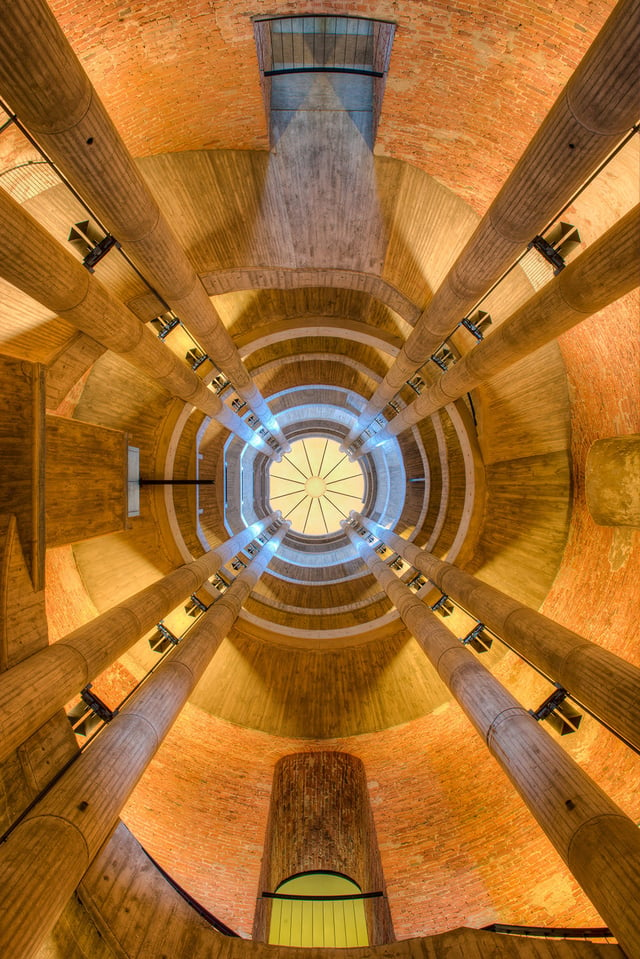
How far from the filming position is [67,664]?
23.5 ft

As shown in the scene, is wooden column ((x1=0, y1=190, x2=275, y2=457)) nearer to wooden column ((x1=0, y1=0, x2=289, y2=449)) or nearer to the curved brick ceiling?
wooden column ((x1=0, y1=0, x2=289, y2=449))

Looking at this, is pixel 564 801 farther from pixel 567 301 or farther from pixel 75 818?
pixel 567 301

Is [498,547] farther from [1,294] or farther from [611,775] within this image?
[1,294]

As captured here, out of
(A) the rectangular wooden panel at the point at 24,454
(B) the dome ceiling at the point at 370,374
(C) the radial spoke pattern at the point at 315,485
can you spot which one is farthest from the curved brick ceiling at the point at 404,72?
(C) the radial spoke pattern at the point at 315,485

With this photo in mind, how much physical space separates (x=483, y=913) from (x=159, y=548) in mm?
12559

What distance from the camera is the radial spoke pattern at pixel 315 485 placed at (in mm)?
30969

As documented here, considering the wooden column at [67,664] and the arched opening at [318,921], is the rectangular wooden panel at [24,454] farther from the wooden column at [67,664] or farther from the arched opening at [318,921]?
the arched opening at [318,921]

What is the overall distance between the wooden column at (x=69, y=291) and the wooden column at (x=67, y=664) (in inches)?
191

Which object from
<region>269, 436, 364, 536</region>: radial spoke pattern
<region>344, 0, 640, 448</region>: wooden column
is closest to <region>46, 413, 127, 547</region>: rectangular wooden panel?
<region>344, 0, 640, 448</region>: wooden column

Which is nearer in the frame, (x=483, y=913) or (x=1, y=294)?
(x=1, y=294)

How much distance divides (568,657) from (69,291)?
9.03m

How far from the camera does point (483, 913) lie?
34.6 ft

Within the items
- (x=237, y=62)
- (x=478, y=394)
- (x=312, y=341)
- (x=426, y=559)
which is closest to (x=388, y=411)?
(x=312, y=341)

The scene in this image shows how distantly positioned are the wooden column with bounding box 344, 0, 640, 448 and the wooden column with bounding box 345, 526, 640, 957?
276 inches
